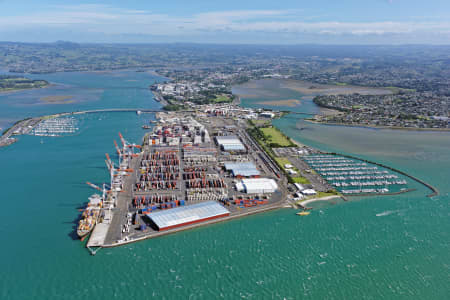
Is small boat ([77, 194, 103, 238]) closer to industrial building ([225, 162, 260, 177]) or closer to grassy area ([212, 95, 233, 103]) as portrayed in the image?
industrial building ([225, 162, 260, 177])

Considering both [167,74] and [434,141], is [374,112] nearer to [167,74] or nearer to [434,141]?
[434,141]

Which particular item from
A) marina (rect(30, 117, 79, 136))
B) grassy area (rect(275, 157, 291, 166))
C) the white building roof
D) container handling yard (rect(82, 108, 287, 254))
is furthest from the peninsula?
the white building roof

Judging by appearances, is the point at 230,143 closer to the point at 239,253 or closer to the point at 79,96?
the point at 239,253

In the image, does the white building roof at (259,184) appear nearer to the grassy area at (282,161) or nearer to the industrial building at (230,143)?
the grassy area at (282,161)

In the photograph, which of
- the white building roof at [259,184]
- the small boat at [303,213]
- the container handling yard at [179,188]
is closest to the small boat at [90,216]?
the container handling yard at [179,188]

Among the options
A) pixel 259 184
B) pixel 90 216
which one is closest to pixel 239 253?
pixel 259 184

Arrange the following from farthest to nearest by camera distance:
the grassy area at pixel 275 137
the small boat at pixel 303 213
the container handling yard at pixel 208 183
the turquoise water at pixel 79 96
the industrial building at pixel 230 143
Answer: the turquoise water at pixel 79 96 < the grassy area at pixel 275 137 < the industrial building at pixel 230 143 < the small boat at pixel 303 213 < the container handling yard at pixel 208 183
